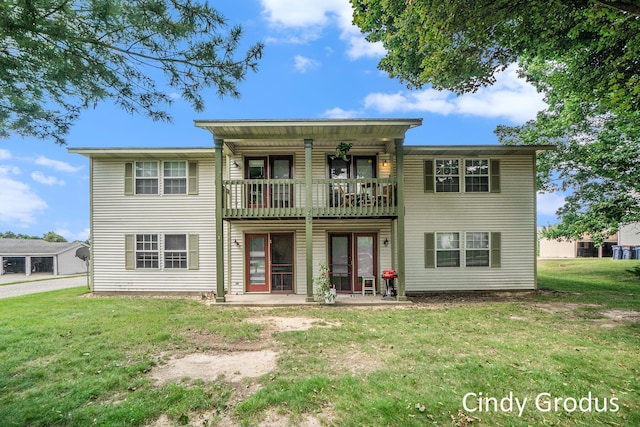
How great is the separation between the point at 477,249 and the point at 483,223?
3.04 ft

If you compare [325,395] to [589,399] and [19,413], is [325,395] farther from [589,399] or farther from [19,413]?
[19,413]

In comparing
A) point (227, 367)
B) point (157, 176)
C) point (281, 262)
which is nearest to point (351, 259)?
point (281, 262)

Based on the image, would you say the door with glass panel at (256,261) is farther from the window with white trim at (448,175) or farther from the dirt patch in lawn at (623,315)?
the dirt patch in lawn at (623,315)

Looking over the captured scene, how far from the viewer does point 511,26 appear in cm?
712

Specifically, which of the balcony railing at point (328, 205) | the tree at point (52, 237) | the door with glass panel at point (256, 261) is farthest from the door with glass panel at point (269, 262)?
the tree at point (52, 237)

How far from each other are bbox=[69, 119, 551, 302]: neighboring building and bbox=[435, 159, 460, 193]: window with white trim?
0.04m

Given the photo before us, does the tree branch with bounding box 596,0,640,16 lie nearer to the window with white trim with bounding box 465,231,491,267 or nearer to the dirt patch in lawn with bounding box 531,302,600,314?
the dirt patch in lawn with bounding box 531,302,600,314

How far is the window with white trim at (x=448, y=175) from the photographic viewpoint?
34.0 feet

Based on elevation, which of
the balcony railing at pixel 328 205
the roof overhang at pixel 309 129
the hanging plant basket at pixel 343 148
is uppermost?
the roof overhang at pixel 309 129

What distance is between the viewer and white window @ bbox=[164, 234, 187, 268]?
10.4m

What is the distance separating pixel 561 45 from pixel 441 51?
4080mm

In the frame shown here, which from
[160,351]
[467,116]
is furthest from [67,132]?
[467,116]

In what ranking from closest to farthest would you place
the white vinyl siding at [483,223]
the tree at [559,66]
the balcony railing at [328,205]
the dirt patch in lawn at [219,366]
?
the dirt patch in lawn at [219,366] < the tree at [559,66] < the balcony railing at [328,205] < the white vinyl siding at [483,223]

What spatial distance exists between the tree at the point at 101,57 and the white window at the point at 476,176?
29.2 ft
